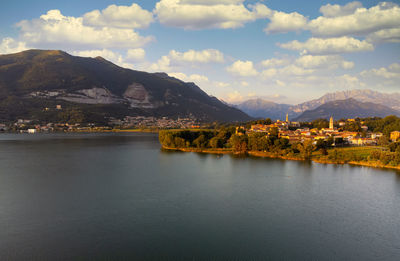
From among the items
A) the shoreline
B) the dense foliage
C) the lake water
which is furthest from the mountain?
the lake water

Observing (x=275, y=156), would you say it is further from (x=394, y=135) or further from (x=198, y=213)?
(x=394, y=135)

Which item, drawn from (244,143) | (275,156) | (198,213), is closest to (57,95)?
(244,143)

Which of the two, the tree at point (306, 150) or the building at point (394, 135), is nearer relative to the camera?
the tree at point (306, 150)

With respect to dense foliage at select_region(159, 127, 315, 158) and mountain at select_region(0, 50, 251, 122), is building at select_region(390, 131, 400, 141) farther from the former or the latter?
mountain at select_region(0, 50, 251, 122)

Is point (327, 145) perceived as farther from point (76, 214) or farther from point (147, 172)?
point (76, 214)

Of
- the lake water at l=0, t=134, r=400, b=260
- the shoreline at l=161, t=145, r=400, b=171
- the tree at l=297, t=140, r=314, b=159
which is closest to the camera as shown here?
the lake water at l=0, t=134, r=400, b=260

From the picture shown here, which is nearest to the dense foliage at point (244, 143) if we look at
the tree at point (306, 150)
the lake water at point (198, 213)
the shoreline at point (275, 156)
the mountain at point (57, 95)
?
the tree at point (306, 150)

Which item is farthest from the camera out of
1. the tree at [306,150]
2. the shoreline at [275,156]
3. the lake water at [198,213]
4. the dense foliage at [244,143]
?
the dense foliage at [244,143]

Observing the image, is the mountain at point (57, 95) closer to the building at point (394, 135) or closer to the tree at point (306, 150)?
the tree at point (306, 150)
